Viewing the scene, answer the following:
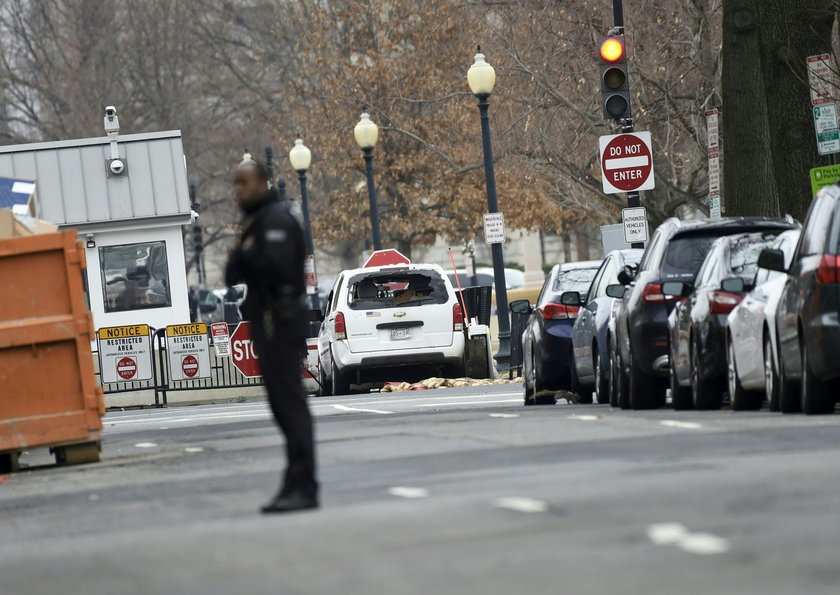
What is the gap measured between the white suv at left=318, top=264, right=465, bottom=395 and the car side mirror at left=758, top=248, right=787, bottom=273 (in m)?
12.7

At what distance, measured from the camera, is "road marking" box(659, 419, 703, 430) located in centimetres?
1369

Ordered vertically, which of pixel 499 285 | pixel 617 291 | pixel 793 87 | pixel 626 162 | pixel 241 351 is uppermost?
pixel 793 87

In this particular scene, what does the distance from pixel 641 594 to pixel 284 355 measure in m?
3.48

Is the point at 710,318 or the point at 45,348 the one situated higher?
the point at 45,348

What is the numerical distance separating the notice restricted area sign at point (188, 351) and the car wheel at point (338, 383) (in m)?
4.70

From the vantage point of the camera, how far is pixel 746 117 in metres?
24.3

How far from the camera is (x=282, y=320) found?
9.45 meters

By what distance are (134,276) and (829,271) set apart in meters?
21.7

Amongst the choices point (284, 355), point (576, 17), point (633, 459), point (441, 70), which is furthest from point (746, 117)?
point (441, 70)

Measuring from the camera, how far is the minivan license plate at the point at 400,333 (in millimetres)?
27219

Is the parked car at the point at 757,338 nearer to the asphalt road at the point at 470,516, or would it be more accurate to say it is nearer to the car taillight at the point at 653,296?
the asphalt road at the point at 470,516

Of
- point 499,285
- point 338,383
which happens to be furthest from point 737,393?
point 499,285

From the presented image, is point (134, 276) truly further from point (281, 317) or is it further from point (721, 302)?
point (281, 317)

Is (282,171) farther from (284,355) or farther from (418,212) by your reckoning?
(284,355)
